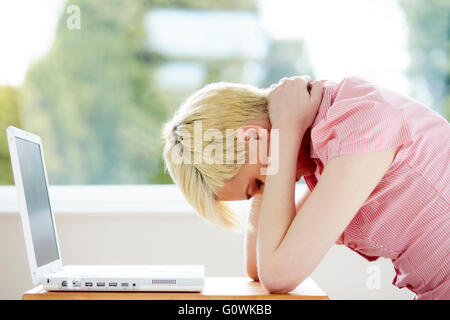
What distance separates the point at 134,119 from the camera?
2.25 m

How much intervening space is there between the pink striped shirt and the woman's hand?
25 millimetres

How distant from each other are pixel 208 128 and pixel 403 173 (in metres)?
0.39

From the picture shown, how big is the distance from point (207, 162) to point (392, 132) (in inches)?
14.3

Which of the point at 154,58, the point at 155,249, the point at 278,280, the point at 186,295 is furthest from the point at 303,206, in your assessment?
the point at 154,58

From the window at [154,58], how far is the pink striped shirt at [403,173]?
117 centimetres

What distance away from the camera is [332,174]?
3.11 ft

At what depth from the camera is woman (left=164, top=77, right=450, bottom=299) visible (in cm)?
95

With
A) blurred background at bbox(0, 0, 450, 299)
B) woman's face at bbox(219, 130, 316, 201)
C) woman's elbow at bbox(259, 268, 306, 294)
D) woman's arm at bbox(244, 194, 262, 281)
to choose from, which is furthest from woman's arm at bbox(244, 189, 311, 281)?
blurred background at bbox(0, 0, 450, 299)

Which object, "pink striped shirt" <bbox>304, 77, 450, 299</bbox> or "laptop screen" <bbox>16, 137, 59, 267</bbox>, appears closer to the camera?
"pink striped shirt" <bbox>304, 77, 450, 299</bbox>

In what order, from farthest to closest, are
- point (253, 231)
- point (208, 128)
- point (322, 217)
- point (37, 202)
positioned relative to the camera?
point (253, 231), point (37, 202), point (208, 128), point (322, 217)

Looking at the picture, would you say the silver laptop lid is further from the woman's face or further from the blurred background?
the blurred background

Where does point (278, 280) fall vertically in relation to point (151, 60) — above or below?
below

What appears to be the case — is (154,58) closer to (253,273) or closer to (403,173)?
(253,273)

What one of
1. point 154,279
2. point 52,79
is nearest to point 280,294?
point 154,279
